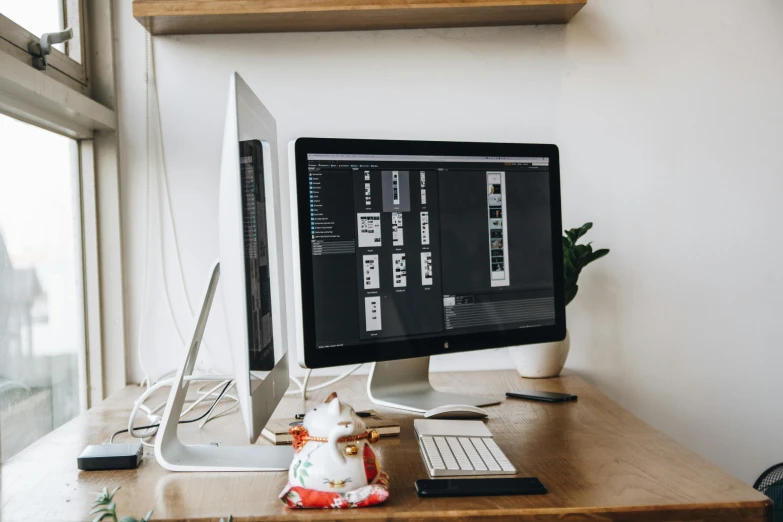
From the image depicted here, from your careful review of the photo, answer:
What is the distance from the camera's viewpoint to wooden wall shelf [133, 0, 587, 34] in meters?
1.46

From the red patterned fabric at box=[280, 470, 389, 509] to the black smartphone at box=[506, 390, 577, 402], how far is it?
58 centimetres

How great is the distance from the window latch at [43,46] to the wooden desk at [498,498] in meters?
0.70

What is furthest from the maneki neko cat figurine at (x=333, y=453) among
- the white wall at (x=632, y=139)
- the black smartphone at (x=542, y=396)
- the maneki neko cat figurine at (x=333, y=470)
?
the white wall at (x=632, y=139)

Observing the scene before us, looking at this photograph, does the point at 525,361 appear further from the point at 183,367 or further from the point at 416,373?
the point at 183,367

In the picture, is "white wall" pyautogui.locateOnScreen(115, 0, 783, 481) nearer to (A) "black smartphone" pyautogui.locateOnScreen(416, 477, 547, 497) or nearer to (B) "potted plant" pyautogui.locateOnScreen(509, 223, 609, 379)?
(B) "potted plant" pyautogui.locateOnScreen(509, 223, 609, 379)

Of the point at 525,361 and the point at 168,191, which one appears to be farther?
the point at 168,191

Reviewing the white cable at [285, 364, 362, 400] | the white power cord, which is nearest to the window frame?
the white power cord

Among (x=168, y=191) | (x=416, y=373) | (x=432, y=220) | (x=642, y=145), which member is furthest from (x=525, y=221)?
(x=168, y=191)

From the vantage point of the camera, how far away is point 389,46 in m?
1.64

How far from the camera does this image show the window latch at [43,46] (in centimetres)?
130

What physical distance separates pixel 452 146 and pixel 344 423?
601 mm

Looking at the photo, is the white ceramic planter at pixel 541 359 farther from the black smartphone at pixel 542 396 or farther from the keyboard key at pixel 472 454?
the keyboard key at pixel 472 454

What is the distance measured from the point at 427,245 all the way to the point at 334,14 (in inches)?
24.9

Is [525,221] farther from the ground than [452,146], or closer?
closer
